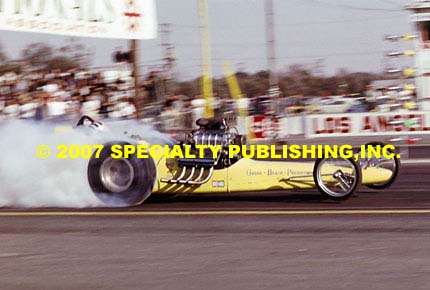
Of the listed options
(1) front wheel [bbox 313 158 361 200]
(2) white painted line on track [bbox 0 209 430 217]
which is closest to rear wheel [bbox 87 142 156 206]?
(2) white painted line on track [bbox 0 209 430 217]

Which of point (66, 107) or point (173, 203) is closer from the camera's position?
point (173, 203)

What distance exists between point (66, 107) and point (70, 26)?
1925mm

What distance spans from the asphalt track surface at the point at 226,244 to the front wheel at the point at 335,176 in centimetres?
16

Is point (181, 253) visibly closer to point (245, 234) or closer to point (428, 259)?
point (245, 234)

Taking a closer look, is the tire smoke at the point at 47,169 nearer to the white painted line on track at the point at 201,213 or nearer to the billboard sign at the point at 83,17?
the white painted line on track at the point at 201,213

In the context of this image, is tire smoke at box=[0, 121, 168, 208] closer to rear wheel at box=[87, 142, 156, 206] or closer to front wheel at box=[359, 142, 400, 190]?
rear wheel at box=[87, 142, 156, 206]

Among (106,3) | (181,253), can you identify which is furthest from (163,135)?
(106,3)

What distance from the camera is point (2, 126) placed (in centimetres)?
1246

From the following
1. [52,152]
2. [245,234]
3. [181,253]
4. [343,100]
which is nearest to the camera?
[181,253]

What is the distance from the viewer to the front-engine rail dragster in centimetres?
1142

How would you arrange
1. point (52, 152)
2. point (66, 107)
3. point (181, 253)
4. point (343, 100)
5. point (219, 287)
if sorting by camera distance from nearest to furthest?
point (219, 287), point (181, 253), point (52, 152), point (66, 107), point (343, 100)

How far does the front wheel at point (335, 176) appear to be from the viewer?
11.3m

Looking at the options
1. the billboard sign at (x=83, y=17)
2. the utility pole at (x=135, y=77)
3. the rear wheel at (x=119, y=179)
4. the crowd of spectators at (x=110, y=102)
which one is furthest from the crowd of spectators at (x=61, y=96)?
the rear wheel at (x=119, y=179)

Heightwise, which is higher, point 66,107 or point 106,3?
point 106,3
